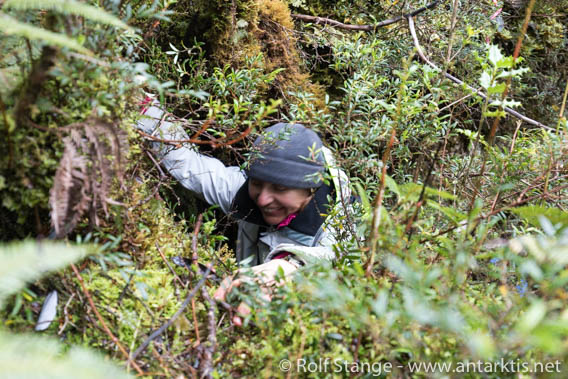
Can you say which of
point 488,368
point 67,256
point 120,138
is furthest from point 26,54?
point 488,368

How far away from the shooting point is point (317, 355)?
1411 mm

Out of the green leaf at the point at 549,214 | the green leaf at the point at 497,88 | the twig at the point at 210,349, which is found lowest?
the twig at the point at 210,349

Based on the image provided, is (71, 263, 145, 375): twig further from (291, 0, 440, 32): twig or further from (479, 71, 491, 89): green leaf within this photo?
(291, 0, 440, 32): twig

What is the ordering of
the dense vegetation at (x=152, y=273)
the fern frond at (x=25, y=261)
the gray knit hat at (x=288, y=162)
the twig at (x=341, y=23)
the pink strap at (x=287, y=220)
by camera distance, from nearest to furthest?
the fern frond at (x=25, y=261) → the dense vegetation at (x=152, y=273) → the gray knit hat at (x=288, y=162) → the pink strap at (x=287, y=220) → the twig at (x=341, y=23)

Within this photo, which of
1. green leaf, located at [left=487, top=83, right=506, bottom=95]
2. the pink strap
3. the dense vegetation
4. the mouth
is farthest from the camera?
the pink strap

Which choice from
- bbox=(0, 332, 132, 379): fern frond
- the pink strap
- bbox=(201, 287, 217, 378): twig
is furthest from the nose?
bbox=(0, 332, 132, 379): fern frond

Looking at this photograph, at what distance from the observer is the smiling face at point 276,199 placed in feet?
10.4

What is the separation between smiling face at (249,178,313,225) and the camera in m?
3.16

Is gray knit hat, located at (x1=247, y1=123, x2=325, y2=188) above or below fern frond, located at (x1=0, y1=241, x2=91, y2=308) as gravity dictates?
below

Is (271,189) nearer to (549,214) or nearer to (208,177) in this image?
(208,177)

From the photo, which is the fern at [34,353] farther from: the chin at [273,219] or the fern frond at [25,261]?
the chin at [273,219]

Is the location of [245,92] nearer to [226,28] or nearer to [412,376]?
[226,28]

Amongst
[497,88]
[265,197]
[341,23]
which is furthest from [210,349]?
[341,23]

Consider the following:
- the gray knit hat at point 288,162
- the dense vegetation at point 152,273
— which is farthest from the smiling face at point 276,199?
the dense vegetation at point 152,273
